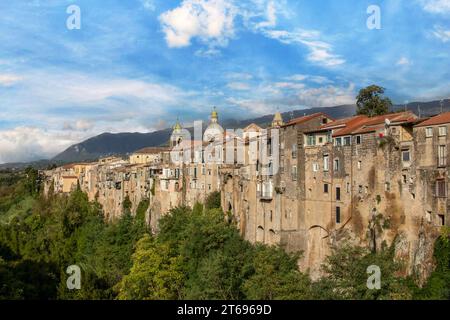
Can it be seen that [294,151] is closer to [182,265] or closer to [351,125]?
[351,125]

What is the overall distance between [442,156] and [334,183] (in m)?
9.68

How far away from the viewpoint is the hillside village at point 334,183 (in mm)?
33750

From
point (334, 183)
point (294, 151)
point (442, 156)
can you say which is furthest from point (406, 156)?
point (294, 151)

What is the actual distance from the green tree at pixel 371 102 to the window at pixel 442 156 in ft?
93.4

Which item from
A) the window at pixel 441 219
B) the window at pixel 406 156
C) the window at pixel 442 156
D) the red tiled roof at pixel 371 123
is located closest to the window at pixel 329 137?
the red tiled roof at pixel 371 123

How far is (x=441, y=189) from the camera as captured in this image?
1287 inches

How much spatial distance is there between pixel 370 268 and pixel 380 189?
26.9ft

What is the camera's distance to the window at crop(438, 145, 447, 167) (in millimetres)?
32844

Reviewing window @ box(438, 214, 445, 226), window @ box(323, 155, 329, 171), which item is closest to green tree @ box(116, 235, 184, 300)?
window @ box(323, 155, 329, 171)

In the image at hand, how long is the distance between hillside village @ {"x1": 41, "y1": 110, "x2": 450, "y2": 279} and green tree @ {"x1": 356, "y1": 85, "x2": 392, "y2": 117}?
15672mm

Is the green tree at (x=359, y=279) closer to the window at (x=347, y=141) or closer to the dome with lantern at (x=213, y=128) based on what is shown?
the window at (x=347, y=141)

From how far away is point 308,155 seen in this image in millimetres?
43844
